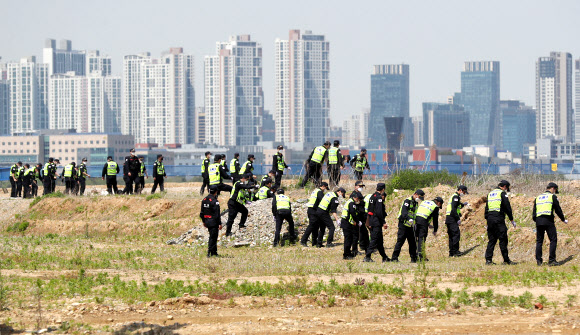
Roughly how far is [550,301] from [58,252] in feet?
41.1

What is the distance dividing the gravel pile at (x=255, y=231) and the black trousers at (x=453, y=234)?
4.27m

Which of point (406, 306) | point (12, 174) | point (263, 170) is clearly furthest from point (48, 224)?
point (263, 170)

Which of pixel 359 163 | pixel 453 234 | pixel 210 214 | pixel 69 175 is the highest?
pixel 359 163

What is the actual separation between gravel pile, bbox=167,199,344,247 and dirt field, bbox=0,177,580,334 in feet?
2.85

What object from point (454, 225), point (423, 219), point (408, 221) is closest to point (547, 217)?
point (423, 219)

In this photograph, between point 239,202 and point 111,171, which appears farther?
point 111,171

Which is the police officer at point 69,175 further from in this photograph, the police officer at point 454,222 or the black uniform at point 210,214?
the police officer at point 454,222

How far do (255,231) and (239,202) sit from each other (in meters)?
1.09

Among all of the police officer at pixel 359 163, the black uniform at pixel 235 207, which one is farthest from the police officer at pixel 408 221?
the police officer at pixel 359 163

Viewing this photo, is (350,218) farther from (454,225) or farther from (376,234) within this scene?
(454,225)

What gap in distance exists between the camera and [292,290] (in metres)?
15.7

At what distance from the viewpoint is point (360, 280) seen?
16328 mm

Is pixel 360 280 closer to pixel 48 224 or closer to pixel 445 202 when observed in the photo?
pixel 445 202

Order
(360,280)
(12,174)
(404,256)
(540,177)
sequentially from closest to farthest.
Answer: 1. (360,280)
2. (404,256)
3. (540,177)
4. (12,174)
